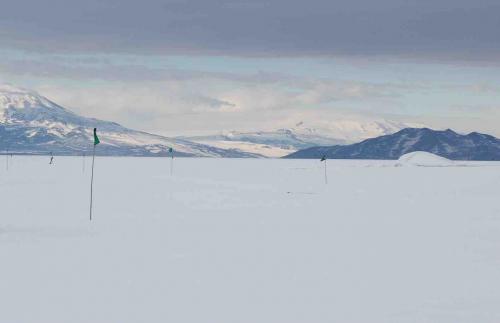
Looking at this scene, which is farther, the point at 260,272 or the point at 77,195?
the point at 77,195

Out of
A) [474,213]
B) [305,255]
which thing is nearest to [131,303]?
[305,255]

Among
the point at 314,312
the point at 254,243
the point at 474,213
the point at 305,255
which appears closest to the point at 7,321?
the point at 314,312

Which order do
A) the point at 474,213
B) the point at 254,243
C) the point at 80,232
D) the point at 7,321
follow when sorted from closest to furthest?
the point at 7,321, the point at 254,243, the point at 80,232, the point at 474,213

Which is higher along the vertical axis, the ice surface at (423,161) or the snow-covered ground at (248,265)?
the ice surface at (423,161)

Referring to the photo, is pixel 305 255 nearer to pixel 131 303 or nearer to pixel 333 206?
pixel 131 303

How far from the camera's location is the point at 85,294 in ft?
55.6

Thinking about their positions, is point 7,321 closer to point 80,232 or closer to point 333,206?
point 80,232

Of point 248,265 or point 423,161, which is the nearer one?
point 248,265

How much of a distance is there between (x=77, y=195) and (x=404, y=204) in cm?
2018

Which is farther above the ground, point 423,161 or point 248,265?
point 423,161

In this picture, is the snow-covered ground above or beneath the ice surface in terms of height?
beneath

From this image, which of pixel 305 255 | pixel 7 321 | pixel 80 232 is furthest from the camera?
pixel 80 232

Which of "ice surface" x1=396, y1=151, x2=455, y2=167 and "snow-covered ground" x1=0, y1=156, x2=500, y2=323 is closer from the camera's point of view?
"snow-covered ground" x1=0, y1=156, x2=500, y2=323

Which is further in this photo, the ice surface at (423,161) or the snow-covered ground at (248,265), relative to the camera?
the ice surface at (423,161)
